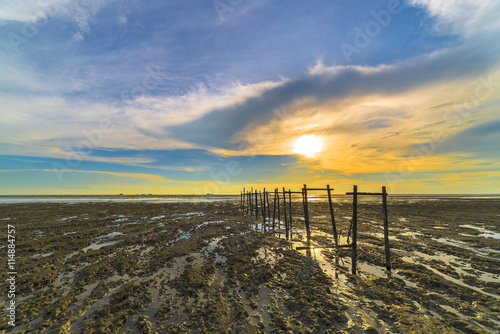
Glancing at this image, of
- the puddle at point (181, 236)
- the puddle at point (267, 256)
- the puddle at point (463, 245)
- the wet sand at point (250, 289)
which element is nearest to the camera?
the wet sand at point (250, 289)

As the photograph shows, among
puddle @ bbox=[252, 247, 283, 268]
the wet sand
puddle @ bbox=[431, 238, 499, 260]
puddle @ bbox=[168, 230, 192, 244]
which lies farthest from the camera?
puddle @ bbox=[168, 230, 192, 244]

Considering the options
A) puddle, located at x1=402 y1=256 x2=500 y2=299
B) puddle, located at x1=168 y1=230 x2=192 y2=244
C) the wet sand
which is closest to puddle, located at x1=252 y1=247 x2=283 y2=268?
the wet sand

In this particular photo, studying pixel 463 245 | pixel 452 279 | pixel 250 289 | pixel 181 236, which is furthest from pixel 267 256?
pixel 463 245

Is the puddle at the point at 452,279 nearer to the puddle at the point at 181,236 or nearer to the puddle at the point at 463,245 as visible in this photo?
the puddle at the point at 463,245

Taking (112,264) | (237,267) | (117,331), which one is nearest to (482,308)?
(237,267)

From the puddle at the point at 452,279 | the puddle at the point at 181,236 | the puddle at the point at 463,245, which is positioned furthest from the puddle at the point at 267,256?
the puddle at the point at 463,245

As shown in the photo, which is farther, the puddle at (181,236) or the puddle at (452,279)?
the puddle at (181,236)

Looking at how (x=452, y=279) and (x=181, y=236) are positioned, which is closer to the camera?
(x=452, y=279)

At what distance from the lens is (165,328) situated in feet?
17.9

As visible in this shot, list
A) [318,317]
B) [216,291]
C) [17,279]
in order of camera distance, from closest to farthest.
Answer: [318,317] → [216,291] → [17,279]

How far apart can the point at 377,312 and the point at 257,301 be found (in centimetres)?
401

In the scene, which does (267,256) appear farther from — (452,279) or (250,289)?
(452,279)

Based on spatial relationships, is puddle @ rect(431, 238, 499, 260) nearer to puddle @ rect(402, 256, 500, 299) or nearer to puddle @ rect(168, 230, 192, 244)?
puddle @ rect(402, 256, 500, 299)

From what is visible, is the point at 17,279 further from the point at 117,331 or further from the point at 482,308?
the point at 482,308
